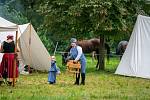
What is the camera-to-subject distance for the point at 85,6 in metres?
20.7

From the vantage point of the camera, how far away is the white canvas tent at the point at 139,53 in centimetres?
1923

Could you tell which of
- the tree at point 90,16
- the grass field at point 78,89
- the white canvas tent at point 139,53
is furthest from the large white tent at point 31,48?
the white canvas tent at point 139,53

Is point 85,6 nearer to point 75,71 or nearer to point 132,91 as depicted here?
point 75,71

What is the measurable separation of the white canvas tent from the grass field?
0.59 meters

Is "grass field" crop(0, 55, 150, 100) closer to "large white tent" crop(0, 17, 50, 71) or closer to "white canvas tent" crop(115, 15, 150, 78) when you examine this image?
"white canvas tent" crop(115, 15, 150, 78)

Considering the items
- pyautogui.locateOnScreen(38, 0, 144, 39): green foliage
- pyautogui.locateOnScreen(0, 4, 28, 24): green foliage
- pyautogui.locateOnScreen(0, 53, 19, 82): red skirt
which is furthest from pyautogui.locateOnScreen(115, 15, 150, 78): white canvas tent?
pyautogui.locateOnScreen(0, 4, 28, 24): green foliage

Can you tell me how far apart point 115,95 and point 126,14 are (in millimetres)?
8921

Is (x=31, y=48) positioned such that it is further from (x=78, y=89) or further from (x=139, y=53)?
(x=78, y=89)

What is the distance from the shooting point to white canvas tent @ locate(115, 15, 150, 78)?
19234 mm

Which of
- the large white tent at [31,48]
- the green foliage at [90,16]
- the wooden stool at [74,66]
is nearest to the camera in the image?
the wooden stool at [74,66]

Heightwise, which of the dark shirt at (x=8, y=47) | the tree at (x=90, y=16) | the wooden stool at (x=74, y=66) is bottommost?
the wooden stool at (x=74, y=66)

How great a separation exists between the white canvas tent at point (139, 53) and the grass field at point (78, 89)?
1.93 feet

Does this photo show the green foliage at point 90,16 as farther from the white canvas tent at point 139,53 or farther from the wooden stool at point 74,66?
the wooden stool at point 74,66

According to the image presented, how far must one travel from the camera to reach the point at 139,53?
64.2 feet
